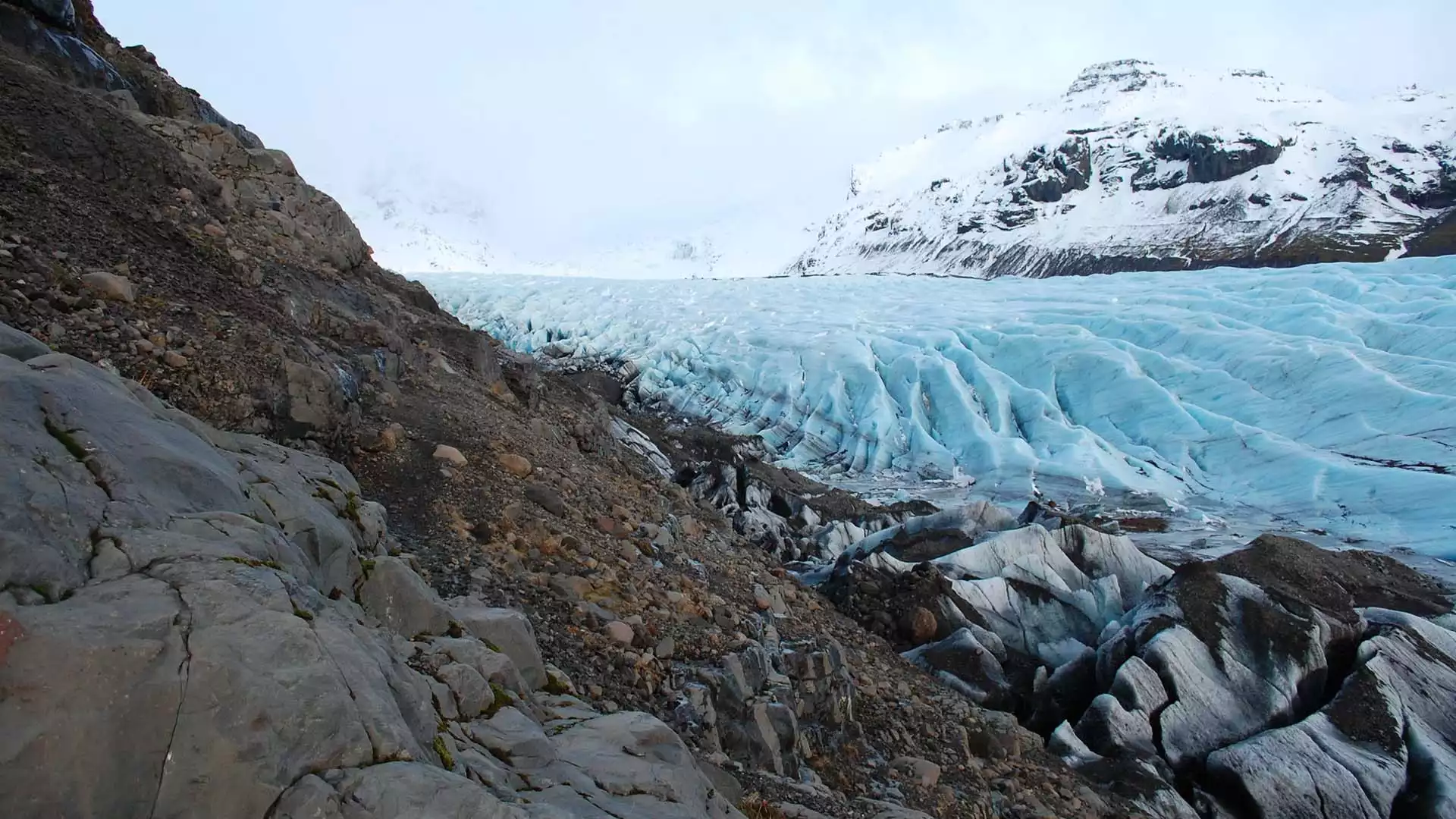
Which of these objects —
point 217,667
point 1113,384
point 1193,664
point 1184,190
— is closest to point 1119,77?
point 1184,190

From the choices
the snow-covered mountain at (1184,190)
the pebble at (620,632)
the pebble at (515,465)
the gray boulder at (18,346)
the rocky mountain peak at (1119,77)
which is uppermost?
the rocky mountain peak at (1119,77)

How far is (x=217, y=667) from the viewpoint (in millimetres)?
2383

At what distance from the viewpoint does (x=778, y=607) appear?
24.8ft

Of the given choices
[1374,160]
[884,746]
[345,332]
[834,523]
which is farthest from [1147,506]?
[1374,160]

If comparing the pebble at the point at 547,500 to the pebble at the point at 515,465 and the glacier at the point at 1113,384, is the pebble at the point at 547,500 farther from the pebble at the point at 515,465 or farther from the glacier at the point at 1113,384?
the glacier at the point at 1113,384

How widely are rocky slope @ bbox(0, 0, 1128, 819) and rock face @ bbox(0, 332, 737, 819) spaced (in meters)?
0.01

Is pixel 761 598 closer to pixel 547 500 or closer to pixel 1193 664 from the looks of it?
pixel 547 500

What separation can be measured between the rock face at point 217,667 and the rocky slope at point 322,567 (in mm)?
11

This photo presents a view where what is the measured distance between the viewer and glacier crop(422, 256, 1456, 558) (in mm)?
19578

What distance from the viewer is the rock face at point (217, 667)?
7.11ft

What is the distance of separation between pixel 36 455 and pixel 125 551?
52 centimetres

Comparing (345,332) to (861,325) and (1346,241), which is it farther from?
(1346,241)

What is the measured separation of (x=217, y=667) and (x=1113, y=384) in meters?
26.6

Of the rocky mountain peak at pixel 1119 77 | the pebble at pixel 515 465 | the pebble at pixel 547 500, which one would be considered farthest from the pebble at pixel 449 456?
the rocky mountain peak at pixel 1119 77
